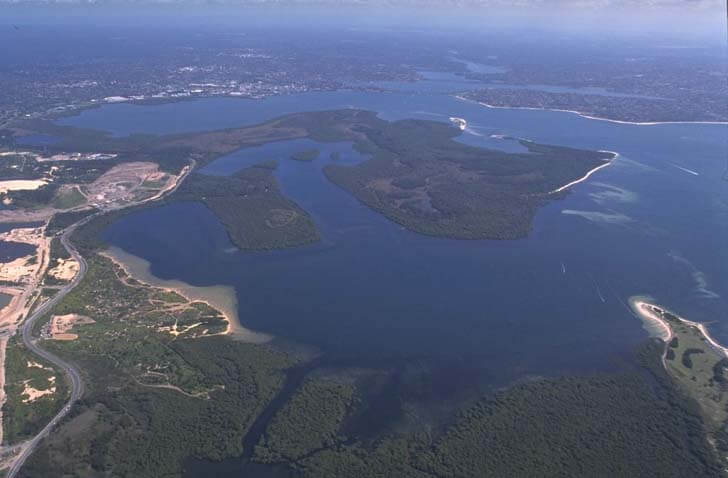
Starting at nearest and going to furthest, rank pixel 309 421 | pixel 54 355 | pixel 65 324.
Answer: pixel 309 421 < pixel 54 355 < pixel 65 324

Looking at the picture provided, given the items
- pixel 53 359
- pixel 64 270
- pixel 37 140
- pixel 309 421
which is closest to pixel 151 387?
pixel 53 359

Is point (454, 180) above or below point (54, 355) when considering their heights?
below

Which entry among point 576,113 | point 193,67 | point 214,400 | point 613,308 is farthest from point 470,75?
point 214,400

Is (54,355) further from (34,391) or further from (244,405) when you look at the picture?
(244,405)

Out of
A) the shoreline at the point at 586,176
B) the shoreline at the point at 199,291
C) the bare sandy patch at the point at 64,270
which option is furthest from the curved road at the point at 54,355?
the shoreline at the point at 586,176

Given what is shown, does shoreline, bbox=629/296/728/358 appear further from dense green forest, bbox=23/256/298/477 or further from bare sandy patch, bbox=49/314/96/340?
bare sandy patch, bbox=49/314/96/340

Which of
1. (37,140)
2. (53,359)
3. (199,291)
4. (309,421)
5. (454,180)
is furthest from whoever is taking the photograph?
(37,140)
